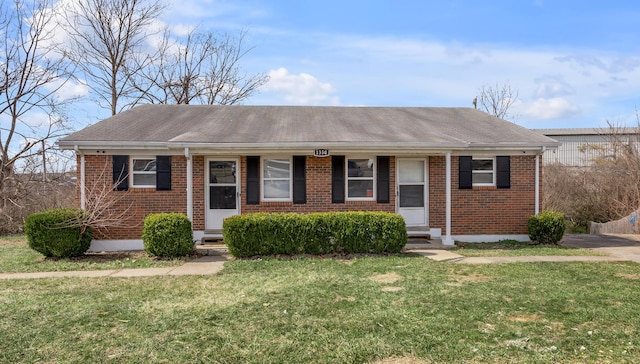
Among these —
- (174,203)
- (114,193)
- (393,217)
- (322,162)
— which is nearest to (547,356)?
(393,217)

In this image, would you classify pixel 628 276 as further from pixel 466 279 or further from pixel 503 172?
pixel 503 172

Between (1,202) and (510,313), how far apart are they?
18657mm

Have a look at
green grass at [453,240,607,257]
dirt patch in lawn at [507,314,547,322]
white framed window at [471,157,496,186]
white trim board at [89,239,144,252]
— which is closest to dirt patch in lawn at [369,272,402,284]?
dirt patch in lawn at [507,314,547,322]

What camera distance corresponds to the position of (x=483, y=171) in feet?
40.4

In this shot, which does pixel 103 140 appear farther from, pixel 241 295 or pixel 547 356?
pixel 547 356

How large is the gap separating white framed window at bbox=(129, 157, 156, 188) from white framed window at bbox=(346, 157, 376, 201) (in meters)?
5.17

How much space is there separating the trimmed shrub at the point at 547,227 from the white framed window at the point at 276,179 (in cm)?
656

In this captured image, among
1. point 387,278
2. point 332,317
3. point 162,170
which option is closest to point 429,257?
point 387,278

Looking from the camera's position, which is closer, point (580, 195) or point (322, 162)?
point (322, 162)

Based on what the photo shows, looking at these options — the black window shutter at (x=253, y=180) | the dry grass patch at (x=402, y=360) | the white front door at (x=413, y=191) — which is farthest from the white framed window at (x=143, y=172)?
the dry grass patch at (x=402, y=360)

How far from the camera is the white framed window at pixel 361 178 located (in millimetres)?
12109

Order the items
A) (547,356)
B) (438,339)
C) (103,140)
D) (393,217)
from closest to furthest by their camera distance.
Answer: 1. (547,356)
2. (438,339)
3. (393,217)
4. (103,140)

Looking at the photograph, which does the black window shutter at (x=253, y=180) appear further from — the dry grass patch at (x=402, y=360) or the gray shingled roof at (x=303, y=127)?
the dry grass patch at (x=402, y=360)

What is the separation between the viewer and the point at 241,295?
655cm
